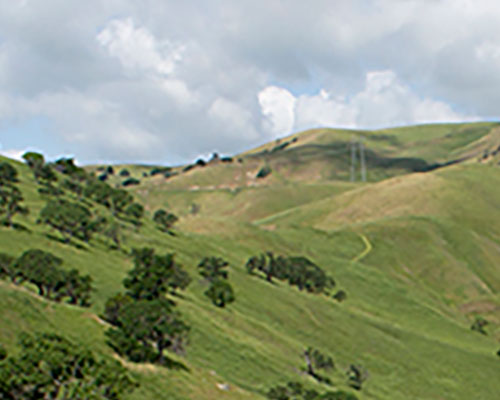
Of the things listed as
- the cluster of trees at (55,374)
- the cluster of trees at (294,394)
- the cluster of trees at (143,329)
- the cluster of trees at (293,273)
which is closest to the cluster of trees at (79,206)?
the cluster of trees at (293,273)

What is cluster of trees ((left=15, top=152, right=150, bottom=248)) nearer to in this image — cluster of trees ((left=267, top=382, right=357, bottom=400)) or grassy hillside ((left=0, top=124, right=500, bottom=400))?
grassy hillside ((left=0, top=124, right=500, bottom=400))

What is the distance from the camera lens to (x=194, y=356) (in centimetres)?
7550

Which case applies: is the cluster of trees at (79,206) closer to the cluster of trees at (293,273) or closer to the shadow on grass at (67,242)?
the shadow on grass at (67,242)

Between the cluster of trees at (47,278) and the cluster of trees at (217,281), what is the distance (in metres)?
31.2

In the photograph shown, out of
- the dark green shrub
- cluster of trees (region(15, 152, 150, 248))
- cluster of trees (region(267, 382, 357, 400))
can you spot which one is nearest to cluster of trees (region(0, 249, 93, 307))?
cluster of trees (region(267, 382, 357, 400))

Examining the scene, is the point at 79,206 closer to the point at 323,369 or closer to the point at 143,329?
the point at 323,369

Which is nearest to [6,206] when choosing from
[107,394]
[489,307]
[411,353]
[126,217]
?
[126,217]

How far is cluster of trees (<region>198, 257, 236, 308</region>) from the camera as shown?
352 ft

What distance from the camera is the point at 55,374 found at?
4234cm

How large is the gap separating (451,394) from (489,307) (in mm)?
86317

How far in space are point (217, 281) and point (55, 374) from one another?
238ft

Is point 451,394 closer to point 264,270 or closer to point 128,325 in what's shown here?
point 264,270

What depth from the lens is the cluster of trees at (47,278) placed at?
251 feet

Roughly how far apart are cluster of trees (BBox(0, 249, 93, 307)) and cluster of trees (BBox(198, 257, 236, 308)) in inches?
1228
